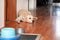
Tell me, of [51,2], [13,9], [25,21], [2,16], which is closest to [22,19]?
[25,21]

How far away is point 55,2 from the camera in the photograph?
443 inches

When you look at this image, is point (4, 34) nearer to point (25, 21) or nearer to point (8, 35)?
point (8, 35)

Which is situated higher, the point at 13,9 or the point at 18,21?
the point at 13,9

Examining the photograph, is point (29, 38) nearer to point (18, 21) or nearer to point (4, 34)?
point (4, 34)

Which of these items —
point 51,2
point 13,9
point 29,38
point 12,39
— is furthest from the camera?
point 51,2

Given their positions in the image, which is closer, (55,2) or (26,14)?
(26,14)

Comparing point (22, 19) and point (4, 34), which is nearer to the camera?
point (4, 34)

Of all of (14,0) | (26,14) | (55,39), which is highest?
(14,0)

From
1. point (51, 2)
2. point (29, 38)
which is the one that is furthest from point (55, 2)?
point (29, 38)

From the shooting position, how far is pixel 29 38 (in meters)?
1.05

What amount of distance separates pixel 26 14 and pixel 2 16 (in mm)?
1151

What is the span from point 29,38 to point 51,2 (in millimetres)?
10208

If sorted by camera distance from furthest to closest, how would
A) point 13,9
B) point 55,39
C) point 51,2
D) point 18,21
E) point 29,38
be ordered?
point 51,2, point 13,9, point 18,21, point 55,39, point 29,38

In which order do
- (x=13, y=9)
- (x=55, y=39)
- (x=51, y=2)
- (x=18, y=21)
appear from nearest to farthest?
1. (x=55, y=39)
2. (x=18, y=21)
3. (x=13, y=9)
4. (x=51, y=2)
